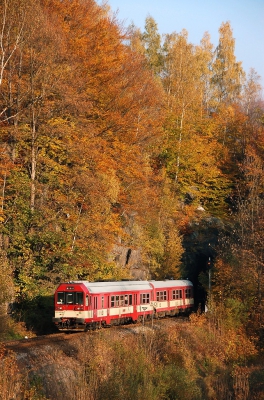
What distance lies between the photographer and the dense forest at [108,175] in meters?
31.0

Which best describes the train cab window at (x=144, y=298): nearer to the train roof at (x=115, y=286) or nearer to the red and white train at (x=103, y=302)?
the red and white train at (x=103, y=302)

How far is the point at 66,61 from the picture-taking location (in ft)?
115

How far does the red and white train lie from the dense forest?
8.87ft

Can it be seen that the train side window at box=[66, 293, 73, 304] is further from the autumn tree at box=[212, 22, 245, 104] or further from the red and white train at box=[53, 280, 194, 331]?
the autumn tree at box=[212, 22, 245, 104]

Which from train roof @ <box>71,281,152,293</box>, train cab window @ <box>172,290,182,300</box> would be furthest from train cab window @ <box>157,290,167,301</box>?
train roof @ <box>71,281,152,293</box>

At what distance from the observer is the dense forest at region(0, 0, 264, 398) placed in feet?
102

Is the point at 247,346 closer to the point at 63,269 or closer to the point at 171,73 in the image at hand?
the point at 63,269

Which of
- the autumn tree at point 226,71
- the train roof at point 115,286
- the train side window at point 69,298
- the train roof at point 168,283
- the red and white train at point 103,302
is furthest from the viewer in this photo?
the autumn tree at point 226,71

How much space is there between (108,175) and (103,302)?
419 inches

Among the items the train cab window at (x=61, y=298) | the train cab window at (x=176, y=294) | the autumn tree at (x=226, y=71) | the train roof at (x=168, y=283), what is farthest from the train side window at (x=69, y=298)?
the autumn tree at (x=226, y=71)

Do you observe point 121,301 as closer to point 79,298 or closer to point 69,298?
point 79,298

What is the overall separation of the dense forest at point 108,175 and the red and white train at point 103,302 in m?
2.70

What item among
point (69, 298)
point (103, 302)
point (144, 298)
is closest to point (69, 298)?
point (69, 298)

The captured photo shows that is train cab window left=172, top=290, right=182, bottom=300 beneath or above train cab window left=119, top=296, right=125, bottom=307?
beneath
